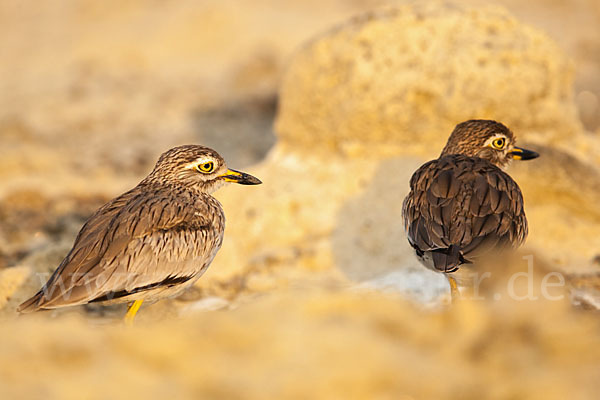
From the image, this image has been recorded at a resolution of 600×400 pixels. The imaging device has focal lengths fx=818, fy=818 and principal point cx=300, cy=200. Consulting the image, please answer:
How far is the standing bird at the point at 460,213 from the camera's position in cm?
500

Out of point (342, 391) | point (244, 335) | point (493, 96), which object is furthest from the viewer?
point (493, 96)

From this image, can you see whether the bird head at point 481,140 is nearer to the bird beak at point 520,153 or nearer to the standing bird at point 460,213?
the bird beak at point 520,153

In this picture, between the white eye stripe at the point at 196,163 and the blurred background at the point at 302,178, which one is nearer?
the blurred background at the point at 302,178

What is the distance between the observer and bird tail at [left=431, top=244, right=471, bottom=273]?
4.91 meters

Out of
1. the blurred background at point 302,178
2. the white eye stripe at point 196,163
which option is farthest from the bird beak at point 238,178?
the blurred background at point 302,178

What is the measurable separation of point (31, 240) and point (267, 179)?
8.16 feet

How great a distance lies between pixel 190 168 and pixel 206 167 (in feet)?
0.39

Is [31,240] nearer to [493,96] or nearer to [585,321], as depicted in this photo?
[493,96]

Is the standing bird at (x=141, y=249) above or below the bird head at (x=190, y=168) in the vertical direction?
below

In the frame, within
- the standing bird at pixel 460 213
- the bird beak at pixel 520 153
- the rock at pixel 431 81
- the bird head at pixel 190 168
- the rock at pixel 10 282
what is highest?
the rock at pixel 431 81

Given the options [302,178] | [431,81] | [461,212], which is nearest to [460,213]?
[461,212]

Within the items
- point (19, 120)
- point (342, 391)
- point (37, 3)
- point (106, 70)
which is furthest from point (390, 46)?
point (37, 3)

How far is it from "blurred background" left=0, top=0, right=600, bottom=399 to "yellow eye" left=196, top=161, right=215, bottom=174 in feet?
3.63

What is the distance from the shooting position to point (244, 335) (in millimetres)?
3293
